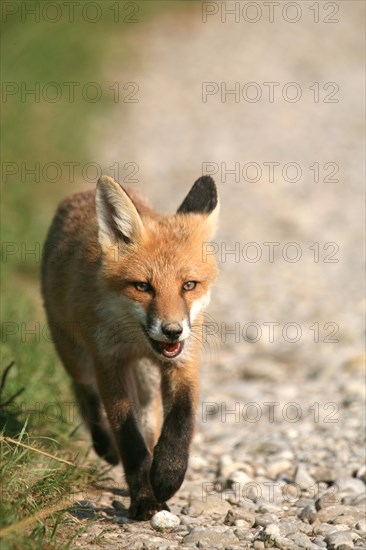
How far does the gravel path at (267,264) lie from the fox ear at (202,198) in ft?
6.35

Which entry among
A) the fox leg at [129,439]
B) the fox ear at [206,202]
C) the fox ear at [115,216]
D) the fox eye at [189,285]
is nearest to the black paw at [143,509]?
the fox leg at [129,439]

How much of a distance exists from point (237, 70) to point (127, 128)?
3968 millimetres

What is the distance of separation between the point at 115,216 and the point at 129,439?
4.74 ft

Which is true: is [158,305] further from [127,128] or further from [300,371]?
[127,128]

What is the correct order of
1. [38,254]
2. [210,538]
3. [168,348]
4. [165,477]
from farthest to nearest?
[38,254] → [168,348] → [165,477] → [210,538]

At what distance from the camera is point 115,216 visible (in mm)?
5789

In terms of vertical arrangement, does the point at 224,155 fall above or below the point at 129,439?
above

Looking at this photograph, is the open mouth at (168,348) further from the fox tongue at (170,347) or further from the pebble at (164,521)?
the pebble at (164,521)

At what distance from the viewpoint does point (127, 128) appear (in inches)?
676

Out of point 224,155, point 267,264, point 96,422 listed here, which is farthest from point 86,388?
point 224,155

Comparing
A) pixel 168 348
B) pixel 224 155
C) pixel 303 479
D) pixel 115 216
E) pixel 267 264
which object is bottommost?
pixel 303 479

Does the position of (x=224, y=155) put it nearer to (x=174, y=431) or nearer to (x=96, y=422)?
(x=96, y=422)

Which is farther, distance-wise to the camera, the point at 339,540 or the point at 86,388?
the point at 86,388

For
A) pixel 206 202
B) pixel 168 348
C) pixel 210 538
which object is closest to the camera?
pixel 210 538
